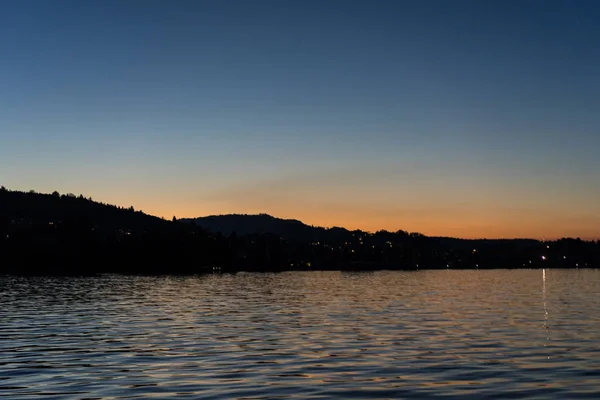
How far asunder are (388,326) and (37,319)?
34.2m

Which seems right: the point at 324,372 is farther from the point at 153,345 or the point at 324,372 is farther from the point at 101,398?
the point at 153,345

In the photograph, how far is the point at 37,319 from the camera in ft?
227

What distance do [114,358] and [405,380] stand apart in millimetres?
18012

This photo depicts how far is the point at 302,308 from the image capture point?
87188 mm

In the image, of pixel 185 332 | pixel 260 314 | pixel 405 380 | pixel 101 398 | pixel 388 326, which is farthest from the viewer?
pixel 260 314

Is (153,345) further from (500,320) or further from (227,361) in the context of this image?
(500,320)

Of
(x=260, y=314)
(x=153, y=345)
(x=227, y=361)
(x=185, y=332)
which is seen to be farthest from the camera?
(x=260, y=314)

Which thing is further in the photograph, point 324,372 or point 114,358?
point 114,358

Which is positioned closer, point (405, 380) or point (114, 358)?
point (405, 380)

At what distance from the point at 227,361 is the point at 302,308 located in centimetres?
4671

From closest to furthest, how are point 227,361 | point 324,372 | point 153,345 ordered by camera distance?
1. point 324,372
2. point 227,361
3. point 153,345

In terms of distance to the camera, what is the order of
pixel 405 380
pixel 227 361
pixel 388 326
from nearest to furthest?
1. pixel 405 380
2. pixel 227 361
3. pixel 388 326

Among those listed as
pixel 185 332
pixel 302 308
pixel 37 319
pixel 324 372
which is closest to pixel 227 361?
pixel 324 372

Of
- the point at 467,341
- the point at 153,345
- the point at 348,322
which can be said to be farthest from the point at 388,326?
the point at 153,345
